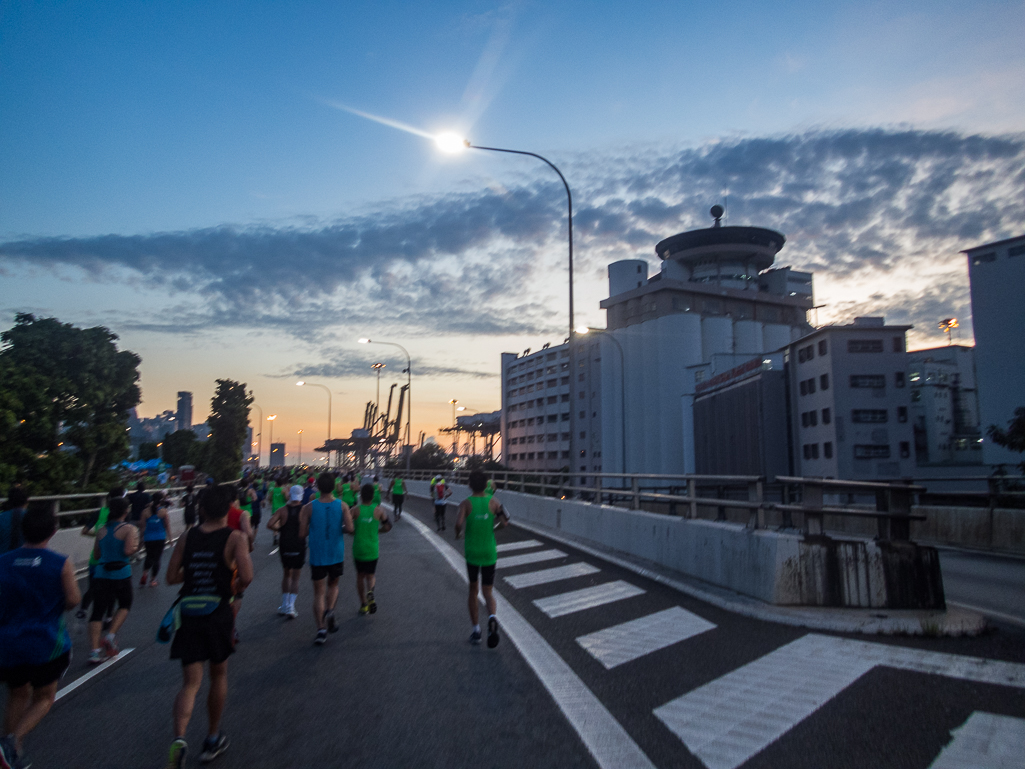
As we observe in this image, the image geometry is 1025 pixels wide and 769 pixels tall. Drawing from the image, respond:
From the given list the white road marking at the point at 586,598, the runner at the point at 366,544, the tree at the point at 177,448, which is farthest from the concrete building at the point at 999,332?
the tree at the point at 177,448

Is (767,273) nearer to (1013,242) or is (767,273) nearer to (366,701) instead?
(1013,242)

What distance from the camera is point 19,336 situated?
42188mm

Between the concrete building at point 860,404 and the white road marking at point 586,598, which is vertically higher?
the concrete building at point 860,404

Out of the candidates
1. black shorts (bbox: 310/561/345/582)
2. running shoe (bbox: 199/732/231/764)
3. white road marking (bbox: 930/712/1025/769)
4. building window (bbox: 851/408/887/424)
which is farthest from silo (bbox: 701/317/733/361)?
running shoe (bbox: 199/732/231/764)

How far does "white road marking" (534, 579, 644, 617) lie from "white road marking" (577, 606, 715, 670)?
1.06 meters

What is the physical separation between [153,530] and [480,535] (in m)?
7.14

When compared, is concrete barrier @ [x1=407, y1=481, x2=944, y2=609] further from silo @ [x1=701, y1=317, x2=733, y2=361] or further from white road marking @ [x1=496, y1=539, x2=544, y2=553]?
silo @ [x1=701, y1=317, x2=733, y2=361]

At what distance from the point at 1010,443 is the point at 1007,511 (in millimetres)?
16455

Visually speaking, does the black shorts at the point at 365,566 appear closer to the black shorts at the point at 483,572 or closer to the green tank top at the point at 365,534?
the green tank top at the point at 365,534

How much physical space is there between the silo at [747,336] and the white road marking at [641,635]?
102980mm

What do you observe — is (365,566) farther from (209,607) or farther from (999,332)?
(999,332)

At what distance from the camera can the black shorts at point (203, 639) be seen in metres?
4.60

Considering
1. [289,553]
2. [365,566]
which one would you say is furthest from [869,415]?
[289,553]

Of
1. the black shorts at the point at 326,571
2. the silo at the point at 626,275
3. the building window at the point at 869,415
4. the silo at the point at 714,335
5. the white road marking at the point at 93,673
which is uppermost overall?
the silo at the point at 626,275
